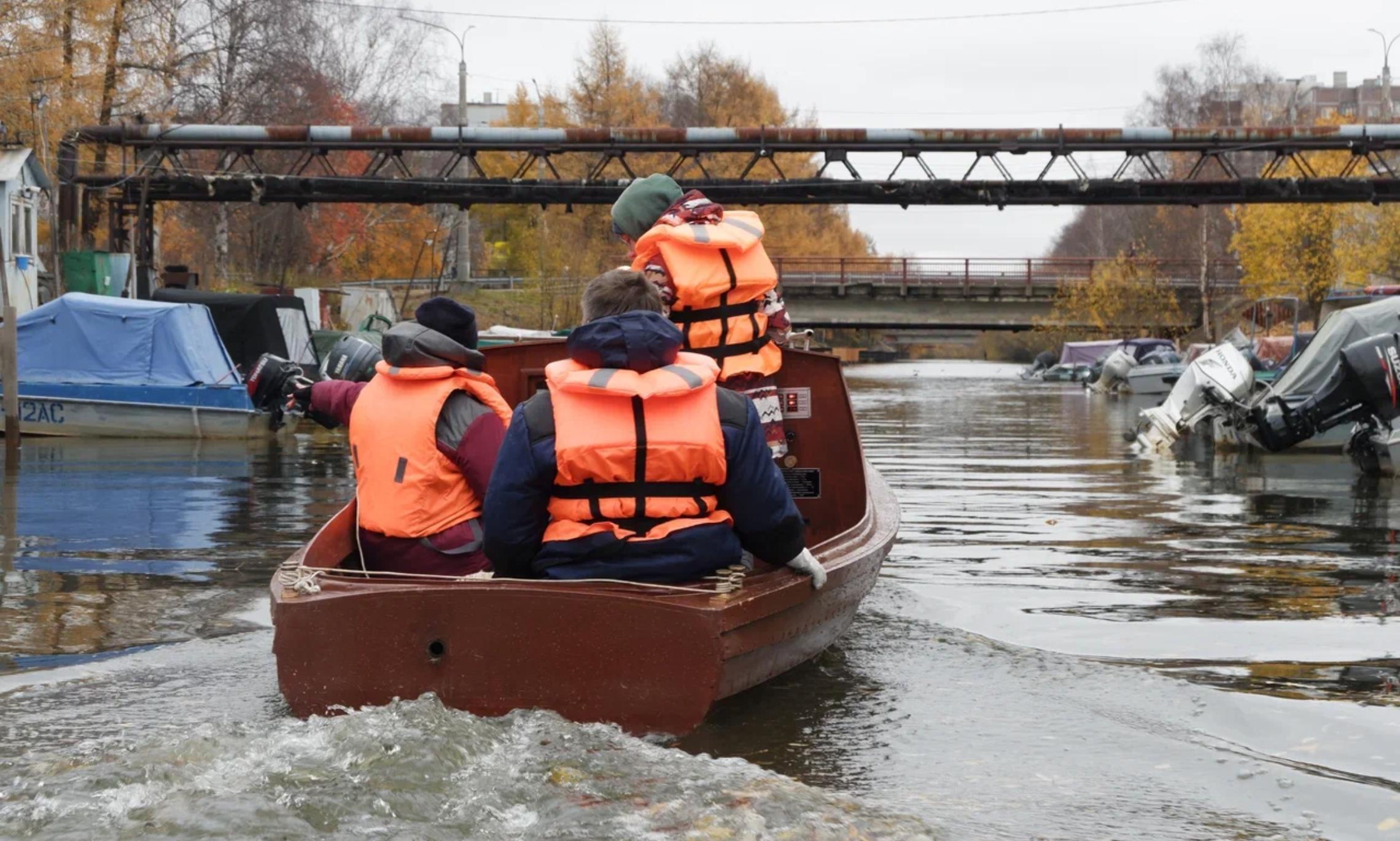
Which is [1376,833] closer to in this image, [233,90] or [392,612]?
[392,612]

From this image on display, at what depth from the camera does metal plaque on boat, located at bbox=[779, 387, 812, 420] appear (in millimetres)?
8781

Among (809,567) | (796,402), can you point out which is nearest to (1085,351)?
(796,402)

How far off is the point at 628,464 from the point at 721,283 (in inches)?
71.3

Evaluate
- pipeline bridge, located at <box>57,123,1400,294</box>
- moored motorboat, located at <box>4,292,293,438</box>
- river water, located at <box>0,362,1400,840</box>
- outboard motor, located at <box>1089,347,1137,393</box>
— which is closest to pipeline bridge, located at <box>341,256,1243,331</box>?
outboard motor, located at <box>1089,347,1137,393</box>

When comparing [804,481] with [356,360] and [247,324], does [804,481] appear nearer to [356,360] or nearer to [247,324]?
[356,360]

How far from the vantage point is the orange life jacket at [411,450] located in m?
6.63

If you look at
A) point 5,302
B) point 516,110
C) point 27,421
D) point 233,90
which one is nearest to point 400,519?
point 5,302

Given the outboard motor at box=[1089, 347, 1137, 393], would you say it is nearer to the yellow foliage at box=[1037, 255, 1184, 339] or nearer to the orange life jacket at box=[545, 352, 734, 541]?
the yellow foliage at box=[1037, 255, 1184, 339]

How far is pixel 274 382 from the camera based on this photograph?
336 inches

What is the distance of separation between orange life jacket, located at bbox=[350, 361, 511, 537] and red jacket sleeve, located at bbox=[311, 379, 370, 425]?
2.66 feet

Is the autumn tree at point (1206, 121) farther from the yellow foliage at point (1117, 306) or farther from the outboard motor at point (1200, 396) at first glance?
the outboard motor at point (1200, 396)

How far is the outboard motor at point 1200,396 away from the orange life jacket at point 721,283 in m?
14.8

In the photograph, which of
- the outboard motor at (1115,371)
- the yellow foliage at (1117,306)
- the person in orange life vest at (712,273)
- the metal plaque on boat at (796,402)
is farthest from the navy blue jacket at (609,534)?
the yellow foliage at (1117,306)

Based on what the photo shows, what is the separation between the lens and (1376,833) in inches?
204
